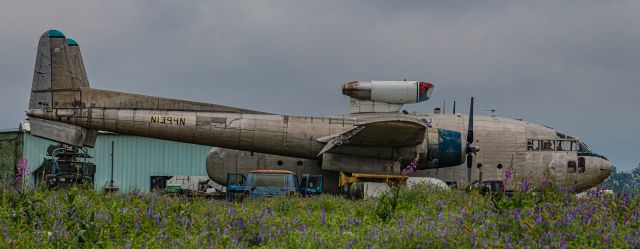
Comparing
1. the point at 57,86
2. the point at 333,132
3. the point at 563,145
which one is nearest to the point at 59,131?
the point at 57,86

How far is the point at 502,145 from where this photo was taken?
2891cm

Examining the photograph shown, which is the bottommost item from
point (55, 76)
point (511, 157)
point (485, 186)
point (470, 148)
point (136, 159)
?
point (136, 159)

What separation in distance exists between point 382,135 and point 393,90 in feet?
7.56

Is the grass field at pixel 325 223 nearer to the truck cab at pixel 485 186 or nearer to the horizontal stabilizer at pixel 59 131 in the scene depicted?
the truck cab at pixel 485 186

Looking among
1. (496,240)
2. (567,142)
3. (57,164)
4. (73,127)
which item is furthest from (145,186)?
(496,240)

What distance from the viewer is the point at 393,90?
94.5 ft

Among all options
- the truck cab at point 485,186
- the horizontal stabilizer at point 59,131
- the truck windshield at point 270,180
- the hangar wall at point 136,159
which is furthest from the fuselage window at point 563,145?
the hangar wall at point 136,159

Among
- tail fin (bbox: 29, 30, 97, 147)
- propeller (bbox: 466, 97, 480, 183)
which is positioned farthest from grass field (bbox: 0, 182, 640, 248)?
propeller (bbox: 466, 97, 480, 183)

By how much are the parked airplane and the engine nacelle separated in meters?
0.04

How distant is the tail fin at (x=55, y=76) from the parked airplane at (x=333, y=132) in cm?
4

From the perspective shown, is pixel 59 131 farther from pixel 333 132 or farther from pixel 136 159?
pixel 136 159

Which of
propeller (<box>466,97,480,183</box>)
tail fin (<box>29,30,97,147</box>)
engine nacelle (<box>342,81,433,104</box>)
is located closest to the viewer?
tail fin (<box>29,30,97,147</box>)

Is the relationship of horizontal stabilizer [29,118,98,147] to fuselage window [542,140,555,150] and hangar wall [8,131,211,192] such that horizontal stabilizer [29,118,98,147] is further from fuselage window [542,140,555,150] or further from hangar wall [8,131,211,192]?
hangar wall [8,131,211,192]

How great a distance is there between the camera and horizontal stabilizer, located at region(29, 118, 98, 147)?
2739 centimetres
